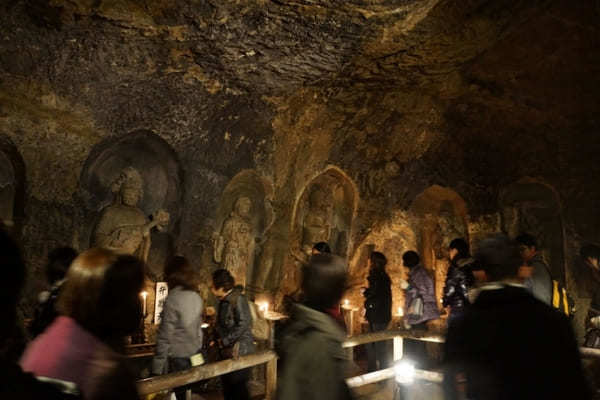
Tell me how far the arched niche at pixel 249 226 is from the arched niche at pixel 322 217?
57 cm

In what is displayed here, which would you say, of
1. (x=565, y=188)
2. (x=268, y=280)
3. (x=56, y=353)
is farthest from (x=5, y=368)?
(x=565, y=188)

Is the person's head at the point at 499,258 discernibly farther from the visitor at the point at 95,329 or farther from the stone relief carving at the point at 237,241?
the stone relief carving at the point at 237,241

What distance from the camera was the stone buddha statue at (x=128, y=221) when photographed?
595 centimetres

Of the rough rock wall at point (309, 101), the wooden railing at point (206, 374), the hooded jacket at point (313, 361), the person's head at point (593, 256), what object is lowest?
the wooden railing at point (206, 374)

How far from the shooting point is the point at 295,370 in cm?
197

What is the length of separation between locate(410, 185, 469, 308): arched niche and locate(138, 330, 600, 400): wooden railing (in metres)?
5.31

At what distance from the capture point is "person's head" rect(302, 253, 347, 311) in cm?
208

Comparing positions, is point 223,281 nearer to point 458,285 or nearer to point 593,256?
point 458,285

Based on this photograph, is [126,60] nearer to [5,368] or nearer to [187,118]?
[187,118]

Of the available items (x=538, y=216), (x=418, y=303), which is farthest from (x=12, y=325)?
(x=538, y=216)

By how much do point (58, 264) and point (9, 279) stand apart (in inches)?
87.3

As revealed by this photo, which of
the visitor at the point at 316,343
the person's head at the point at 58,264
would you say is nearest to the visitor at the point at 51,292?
the person's head at the point at 58,264

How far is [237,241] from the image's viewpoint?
7738mm

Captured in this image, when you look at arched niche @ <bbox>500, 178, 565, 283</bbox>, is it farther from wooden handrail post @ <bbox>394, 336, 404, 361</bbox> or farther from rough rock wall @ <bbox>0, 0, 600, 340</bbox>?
wooden handrail post @ <bbox>394, 336, 404, 361</bbox>
